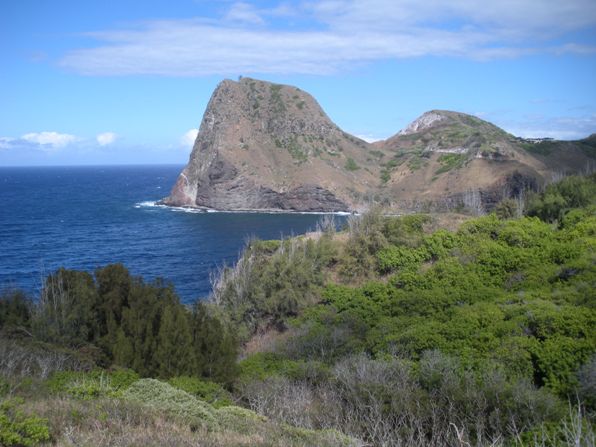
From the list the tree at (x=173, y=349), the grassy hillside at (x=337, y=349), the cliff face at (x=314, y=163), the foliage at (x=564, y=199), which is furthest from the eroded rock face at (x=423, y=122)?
the tree at (x=173, y=349)

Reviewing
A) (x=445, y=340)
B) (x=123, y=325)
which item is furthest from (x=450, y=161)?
(x=123, y=325)

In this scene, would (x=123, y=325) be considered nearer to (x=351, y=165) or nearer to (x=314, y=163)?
(x=314, y=163)

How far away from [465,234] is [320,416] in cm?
2481

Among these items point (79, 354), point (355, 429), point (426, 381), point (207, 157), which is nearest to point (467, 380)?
point (426, 381)

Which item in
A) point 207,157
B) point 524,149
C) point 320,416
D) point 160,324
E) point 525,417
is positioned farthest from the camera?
point 524,149

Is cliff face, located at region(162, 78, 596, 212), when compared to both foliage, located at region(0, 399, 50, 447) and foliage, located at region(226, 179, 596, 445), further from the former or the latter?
foliage, located at region(0, 399, 50, 447)

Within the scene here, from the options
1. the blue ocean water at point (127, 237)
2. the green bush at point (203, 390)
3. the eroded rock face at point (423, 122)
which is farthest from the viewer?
the eroded rock face at point (423, 122)

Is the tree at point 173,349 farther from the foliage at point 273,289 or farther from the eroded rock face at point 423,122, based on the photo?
the eroded rock face at point 423,122

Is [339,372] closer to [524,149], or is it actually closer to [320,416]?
[320,416]

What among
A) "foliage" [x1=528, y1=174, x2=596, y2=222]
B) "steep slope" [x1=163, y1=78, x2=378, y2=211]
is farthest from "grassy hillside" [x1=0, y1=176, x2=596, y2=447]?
"steep slope" [x1=163, y1=78, x2=378, y2=211]

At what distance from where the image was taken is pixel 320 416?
1316 centimetres

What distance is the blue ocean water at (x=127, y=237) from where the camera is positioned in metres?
52.3

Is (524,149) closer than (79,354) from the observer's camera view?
No

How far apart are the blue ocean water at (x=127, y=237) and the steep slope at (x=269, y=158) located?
708 centimetres
